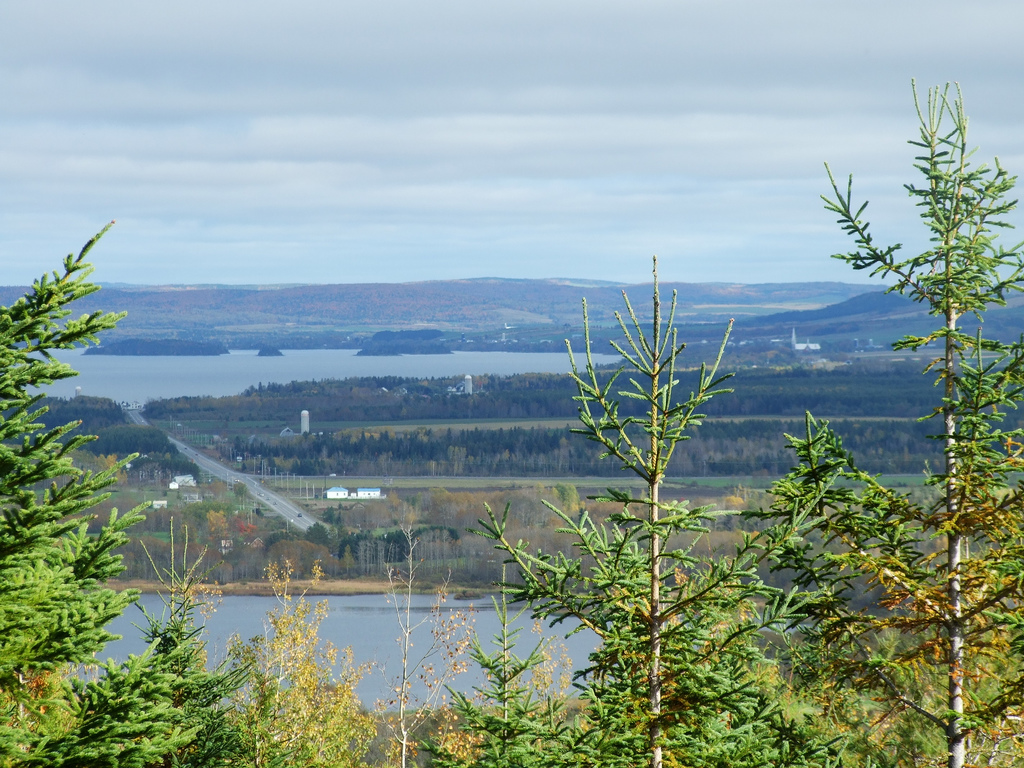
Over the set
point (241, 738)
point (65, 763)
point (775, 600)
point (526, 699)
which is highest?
point (775, 600)

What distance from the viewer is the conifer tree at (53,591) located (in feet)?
17.7

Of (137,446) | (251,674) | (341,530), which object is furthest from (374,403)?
(251,674)

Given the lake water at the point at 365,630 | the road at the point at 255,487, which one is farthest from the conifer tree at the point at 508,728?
the road at the point at 255,487

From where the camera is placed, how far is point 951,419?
26.7 ft

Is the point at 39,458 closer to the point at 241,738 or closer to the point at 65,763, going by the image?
the point at 65,763

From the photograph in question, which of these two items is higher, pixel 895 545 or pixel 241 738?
pixel 895 545

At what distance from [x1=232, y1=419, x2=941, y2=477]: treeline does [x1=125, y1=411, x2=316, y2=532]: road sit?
489 centimetres

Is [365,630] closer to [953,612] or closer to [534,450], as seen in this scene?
[953,612]

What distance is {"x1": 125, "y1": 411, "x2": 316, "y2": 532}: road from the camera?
3363 inches

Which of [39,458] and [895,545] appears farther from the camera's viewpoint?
[895,545]

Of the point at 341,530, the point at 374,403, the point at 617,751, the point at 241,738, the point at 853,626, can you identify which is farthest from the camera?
the point at 374,403

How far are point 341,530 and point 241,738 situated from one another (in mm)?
67112

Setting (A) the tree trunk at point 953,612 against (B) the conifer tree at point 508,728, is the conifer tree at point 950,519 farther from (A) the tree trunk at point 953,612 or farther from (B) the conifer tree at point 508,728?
(B) the conifer tree at point 508,728

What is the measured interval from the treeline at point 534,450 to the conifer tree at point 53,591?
313ft
